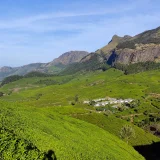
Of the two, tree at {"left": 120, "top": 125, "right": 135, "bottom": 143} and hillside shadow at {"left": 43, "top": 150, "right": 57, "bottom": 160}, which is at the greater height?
hillside shadow at {"left": 43, "top": 150, "right": 57, "bottom": 160}

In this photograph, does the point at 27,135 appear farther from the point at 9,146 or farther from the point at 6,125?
the point at 9,146

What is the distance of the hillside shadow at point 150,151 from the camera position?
110100mm

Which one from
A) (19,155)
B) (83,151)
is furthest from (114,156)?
(19,155)

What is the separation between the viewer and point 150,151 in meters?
119

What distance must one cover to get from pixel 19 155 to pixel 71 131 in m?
30.3

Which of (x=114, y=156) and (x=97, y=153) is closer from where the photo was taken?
(x=97, y=153)

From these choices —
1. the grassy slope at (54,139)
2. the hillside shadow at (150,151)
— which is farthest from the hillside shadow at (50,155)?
the hillside shadow at (150,151)

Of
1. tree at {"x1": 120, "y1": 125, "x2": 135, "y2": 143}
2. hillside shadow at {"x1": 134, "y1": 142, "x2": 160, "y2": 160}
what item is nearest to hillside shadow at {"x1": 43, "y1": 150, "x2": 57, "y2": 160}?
hillside shadow at {"x1": 134, "y1": 142, "x2": 160, "y2": 160}

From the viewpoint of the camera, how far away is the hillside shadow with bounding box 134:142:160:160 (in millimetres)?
110100

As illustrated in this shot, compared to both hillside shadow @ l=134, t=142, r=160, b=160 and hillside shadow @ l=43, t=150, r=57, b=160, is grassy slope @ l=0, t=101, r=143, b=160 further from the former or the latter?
hillside shadow @ l=134, t=142, r=160, b=160

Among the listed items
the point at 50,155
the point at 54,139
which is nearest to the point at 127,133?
the point at 54,139

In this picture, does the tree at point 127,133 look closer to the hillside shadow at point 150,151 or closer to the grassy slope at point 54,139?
the hillside shadow at point 150,151

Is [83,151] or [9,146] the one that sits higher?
[9,146]

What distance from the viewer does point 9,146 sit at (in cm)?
3422
